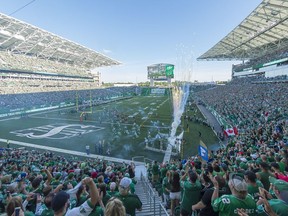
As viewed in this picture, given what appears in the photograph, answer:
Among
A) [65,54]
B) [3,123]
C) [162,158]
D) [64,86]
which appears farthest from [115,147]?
[65,54]

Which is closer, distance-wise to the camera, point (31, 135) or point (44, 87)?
point (31, 135)

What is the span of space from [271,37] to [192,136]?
1307 inches

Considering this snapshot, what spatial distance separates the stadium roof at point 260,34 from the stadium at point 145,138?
230 mm

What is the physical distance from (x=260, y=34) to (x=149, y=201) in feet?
145

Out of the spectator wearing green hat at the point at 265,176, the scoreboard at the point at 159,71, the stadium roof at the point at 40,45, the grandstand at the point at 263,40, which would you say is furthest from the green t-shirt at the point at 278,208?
the scoreboard at the point at 159,71

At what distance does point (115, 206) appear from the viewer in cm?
217

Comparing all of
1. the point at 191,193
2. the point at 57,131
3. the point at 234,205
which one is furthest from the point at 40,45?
the point at 234,205

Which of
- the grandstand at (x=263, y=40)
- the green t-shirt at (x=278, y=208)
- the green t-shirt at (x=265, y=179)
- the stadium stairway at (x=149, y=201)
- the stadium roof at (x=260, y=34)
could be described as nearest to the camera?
the green t-shirt at (x=278, y=208)

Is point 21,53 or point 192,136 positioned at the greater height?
point 21,53

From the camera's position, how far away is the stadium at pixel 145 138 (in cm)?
352

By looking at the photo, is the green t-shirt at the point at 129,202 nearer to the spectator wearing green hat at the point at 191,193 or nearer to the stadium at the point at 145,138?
the stadium at the point at 145,138

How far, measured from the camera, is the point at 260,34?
134 ft

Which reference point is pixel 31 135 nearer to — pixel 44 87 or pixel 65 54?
pixel 44 87

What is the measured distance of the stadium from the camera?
352 centimetres
